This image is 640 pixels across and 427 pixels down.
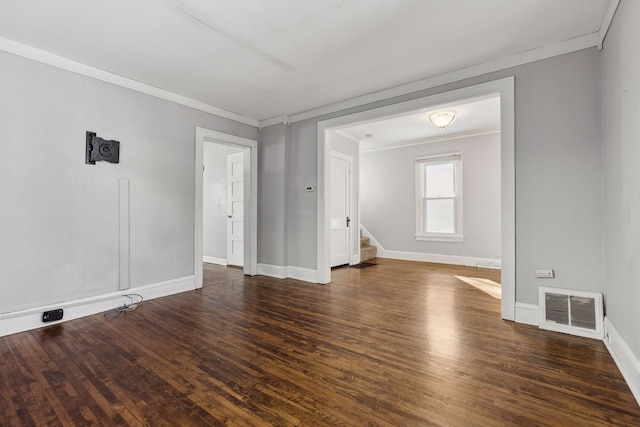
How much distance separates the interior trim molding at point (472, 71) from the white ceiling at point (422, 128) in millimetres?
513

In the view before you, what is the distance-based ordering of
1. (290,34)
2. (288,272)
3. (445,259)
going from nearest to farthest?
(290,34) → (288,272) → (445,259)

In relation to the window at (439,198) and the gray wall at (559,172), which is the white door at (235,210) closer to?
the window at (439,198)

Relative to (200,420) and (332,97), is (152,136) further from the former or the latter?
(200,420)

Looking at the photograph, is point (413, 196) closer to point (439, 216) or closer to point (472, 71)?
point (439, 216)

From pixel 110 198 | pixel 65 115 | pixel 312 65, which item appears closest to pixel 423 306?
pixel 312 65

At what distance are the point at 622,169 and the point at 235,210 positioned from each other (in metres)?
5.56

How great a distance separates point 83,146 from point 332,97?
122 inches

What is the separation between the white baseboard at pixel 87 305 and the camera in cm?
274

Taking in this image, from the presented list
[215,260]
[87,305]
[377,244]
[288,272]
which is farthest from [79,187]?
[377,244]

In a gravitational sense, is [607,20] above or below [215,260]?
above

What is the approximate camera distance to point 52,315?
294cm

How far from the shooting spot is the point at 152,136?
12.5ft

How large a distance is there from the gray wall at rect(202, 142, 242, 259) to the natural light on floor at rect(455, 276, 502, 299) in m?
4.73

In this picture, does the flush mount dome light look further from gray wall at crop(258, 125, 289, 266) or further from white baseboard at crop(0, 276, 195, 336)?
white baseboard at crop(0, 276, 195, 336)
